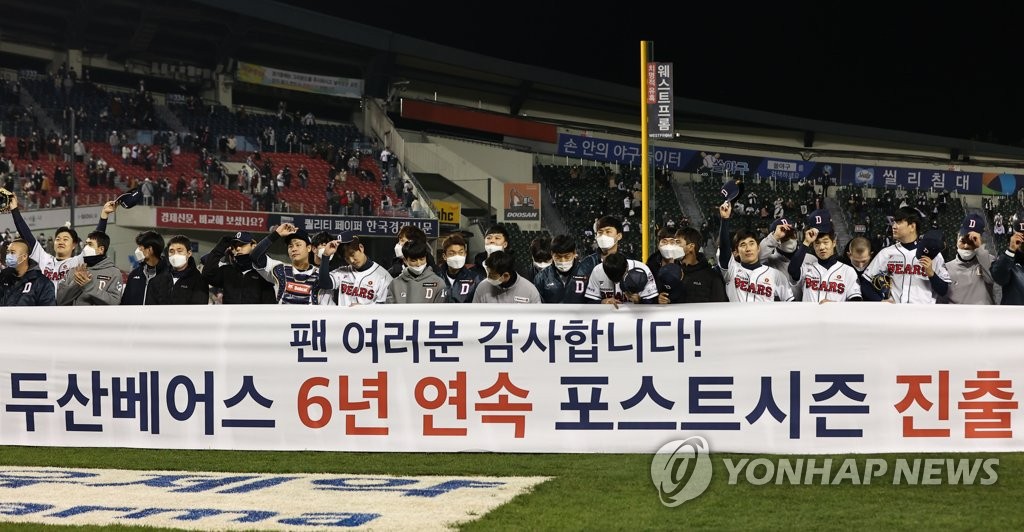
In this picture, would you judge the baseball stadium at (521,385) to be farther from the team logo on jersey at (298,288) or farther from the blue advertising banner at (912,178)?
the blue advertising banner at (912,178)

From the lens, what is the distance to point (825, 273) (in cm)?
874

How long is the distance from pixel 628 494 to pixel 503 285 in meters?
2.37

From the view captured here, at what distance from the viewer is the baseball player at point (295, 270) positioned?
9.04m

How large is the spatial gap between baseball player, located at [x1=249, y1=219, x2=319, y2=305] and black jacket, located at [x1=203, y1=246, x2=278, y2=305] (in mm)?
164

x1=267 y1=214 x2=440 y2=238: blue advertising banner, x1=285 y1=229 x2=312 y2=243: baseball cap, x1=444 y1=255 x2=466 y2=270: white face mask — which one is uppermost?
x1=267 y1=214 x2=440 y2=238: blue advertising banner

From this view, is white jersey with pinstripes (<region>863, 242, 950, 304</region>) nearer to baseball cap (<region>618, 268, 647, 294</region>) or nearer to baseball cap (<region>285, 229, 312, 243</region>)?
baseball cap (<region>618, 268, 647, 294</region>)

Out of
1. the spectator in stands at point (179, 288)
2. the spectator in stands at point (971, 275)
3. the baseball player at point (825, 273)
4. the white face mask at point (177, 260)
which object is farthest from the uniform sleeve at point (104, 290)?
the spectator in stands at point (971, 275)

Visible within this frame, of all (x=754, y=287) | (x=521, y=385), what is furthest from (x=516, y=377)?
(x=754, y=287)

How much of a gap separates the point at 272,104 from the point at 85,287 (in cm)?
3657

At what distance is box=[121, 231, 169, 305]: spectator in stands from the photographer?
372 inches

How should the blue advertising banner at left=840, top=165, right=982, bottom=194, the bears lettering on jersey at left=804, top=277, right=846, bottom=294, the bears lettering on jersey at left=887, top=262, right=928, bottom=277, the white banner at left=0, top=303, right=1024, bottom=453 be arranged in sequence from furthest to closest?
the blue advertising banner at left=840, top=165, right=982, bottom=194
the bears lettering on jersey at left=887, top=262, right=928, bottom=277
the bears lettering on jersey at left=804, top=277, right=846, bottom=294
the white banner at left=0, top=303, right=1024, bottom=453

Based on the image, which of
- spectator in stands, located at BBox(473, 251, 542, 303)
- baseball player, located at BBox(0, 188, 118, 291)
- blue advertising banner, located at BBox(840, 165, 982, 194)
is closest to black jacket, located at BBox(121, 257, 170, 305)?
baseball player, located at BBox(0, 188, 118, 291)

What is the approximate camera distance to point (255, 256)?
372 inches

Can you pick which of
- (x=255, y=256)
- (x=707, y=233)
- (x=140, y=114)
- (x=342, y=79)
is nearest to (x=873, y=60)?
(x=707, y=233)
